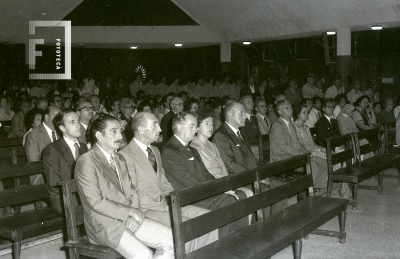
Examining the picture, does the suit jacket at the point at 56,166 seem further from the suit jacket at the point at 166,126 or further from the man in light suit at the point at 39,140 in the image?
the suit jacket at the point at 166,126

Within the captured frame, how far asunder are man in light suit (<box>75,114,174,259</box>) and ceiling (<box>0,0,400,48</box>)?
9056 millimetres

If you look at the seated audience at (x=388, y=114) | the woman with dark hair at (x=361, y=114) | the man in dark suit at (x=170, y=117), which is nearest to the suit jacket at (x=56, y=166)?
the man in dark suit at (x=170, y=117)

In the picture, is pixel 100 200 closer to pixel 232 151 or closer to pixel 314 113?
pixel 232 151

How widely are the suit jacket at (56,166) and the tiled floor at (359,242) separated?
744 millimetres

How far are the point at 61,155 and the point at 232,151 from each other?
1.99m

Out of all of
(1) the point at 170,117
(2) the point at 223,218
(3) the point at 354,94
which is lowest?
(2) the point at 223,218

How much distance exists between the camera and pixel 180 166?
14.7 feet

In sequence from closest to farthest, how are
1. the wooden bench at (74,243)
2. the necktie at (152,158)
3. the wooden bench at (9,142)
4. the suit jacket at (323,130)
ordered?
the wooden bench at (74,243), the necktie at (152,158), the wooden bench at (9,142), the suit jacket at (323,130)

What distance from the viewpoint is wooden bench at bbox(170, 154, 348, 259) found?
3.24 meters

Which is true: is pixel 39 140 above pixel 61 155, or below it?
above

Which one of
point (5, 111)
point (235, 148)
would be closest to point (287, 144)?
point (235, 148)

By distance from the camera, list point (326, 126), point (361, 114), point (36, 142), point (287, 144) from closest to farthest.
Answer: point (36, 142) → point (287, 144) → point (326, 126) → point (361, 114)

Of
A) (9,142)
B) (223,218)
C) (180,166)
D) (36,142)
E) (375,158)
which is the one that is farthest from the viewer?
(375,158)

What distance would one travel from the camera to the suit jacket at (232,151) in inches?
210
